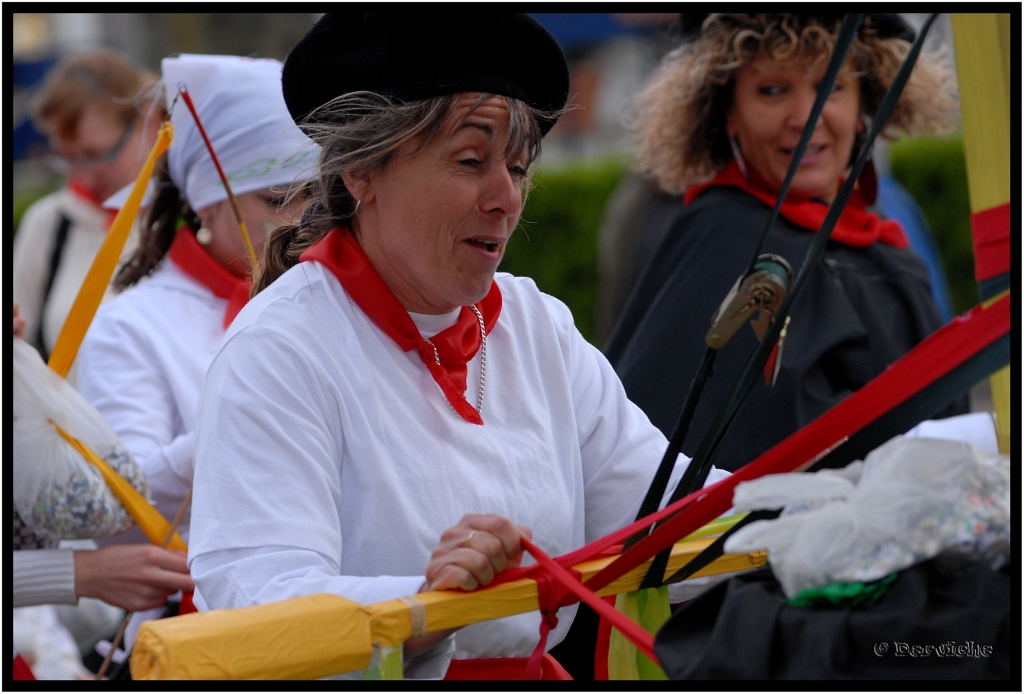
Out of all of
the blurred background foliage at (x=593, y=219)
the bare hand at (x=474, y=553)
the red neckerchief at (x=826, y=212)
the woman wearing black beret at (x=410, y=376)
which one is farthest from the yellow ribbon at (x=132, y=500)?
the blurred background foliage at (x=593, y=219)

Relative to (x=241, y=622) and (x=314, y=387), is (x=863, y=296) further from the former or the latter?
(x=241, y=622)

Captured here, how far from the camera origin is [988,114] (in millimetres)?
1493

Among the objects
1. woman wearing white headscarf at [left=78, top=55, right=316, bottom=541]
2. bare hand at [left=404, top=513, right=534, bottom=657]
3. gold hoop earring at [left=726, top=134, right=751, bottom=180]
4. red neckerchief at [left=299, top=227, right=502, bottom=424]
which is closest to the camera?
bare hand at [left=404, top=513, right=534, bottom=657]

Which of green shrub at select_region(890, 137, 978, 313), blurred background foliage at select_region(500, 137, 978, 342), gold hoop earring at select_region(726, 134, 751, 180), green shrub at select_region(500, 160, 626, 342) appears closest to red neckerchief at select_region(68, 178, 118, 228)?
gold hoop earring at select_region(726, 134, 751, 180)

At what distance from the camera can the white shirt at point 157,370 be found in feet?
9.18

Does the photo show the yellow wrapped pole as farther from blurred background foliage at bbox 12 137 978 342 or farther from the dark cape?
blurred background foliage at bbox 12 137 978 342

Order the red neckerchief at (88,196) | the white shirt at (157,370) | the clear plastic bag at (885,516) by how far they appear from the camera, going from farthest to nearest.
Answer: the red neckerchief at (88,196) < the white shirt at (157,370) < the clear plastic bag at (885,516)

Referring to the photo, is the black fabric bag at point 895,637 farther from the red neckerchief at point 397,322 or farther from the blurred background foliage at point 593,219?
the blurred background foliage at point 593,219

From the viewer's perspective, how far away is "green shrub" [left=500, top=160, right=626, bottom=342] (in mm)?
9688

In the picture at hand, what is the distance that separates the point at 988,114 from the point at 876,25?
183 cm

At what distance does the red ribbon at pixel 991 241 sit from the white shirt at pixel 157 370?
1885mm

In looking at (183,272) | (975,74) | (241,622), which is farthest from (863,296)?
(241,622)

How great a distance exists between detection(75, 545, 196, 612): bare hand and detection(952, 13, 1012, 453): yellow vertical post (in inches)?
70.7

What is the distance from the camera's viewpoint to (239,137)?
10.3ft
